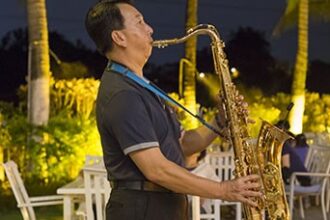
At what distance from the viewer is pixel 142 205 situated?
9.69 feet

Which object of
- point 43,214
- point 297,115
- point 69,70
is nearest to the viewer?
point 43,214

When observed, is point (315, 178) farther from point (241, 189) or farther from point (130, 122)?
point (130, 122)

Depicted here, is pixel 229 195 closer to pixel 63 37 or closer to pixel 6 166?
pixel 6 166

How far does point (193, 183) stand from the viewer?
9.16 feet

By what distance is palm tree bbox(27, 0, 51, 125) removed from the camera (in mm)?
10289

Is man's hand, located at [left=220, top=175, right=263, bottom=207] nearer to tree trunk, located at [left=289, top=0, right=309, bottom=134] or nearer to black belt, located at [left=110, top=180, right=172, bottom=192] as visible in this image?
black belt, located at [left=110, top=180, right=172, bottom=192]

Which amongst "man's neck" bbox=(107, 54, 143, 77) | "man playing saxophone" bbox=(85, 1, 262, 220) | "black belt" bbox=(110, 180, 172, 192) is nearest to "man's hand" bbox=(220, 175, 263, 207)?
"man playing saxophone" bbox=(85, 1, 262, 220)

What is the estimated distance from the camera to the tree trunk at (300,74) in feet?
48.6

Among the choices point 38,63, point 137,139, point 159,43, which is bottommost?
point 137,139

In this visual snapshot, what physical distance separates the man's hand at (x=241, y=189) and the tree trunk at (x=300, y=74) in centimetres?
1204

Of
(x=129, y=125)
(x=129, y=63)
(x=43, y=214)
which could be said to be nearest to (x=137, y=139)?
(x=129, y=125)

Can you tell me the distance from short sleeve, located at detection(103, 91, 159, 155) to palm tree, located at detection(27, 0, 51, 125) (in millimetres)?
7545

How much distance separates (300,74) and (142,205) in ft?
41.7

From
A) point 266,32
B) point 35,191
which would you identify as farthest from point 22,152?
point 266,32
